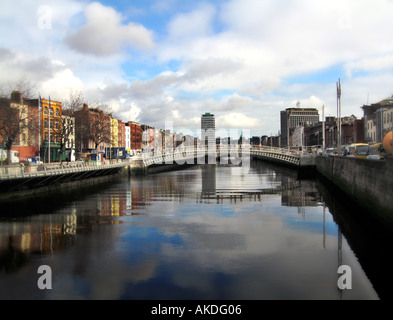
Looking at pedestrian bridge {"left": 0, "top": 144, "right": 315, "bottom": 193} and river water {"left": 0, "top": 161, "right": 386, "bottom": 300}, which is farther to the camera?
pedestrian bridge {"left": 0, "top": 144, "right": 315, "bottom": 193}

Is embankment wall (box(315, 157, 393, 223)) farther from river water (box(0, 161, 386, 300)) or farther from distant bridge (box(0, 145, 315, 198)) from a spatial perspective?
distant bridge (box(0, 145, 315, 198))

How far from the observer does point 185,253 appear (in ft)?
43.2

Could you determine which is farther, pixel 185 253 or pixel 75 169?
pixel 75 169

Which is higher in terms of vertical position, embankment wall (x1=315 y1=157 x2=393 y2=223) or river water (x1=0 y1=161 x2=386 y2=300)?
embankment wall (x1=315 y1=157 x2=393 y2=223)

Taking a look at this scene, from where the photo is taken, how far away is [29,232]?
1686 cm

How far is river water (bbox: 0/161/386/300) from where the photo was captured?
999cm

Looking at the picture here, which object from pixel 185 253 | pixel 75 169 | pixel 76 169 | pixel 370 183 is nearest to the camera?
pixel 185 253

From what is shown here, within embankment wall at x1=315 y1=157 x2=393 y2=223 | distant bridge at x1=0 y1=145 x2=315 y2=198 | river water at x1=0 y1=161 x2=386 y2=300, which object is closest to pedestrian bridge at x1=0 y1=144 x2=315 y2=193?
distant bridge at x1=0 y1=145 x2=315 y2=198

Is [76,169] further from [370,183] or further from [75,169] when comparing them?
[370,183]

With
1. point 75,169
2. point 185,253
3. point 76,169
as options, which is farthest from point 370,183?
point 76,169

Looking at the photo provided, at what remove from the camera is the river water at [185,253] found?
32.8 ft
